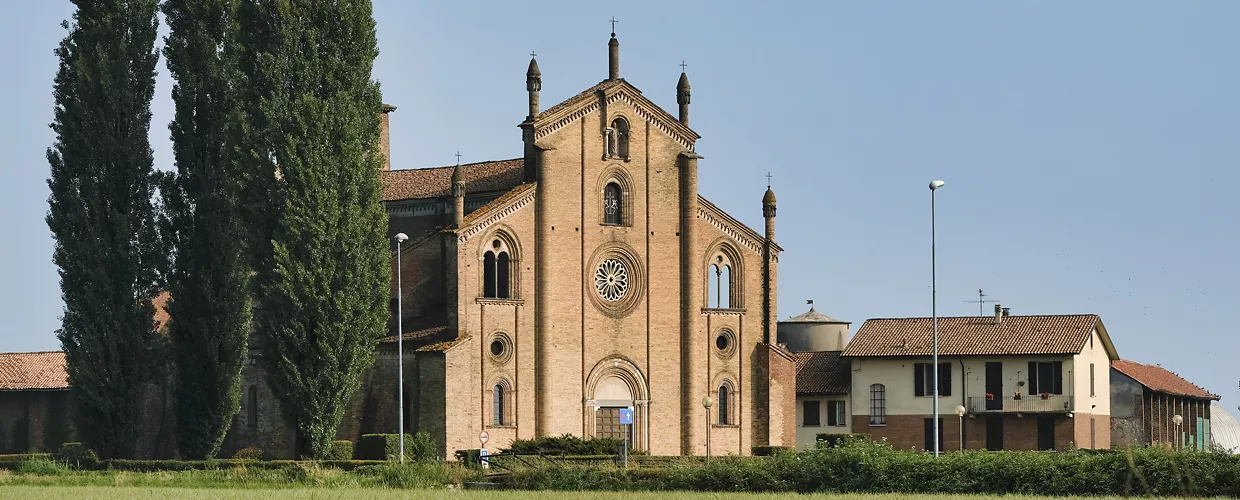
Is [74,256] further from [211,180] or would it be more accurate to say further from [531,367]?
[531,367]

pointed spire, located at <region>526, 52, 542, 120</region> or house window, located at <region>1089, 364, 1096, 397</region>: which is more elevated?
pointed spire, located at <region>526, 52, 542, 120</region>

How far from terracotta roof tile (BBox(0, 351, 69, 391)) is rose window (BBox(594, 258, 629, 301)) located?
897 inches

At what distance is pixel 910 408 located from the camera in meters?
74.6

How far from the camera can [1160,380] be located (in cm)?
8275

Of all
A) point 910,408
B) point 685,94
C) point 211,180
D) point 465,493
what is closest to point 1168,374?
point 910,408

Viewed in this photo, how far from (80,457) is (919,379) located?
35933 mm

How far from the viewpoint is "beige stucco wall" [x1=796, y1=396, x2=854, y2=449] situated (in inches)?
3000

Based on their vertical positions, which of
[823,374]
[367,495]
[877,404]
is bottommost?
[367,495]

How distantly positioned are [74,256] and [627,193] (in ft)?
67.7

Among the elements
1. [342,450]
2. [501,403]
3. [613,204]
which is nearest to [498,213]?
[613,204]

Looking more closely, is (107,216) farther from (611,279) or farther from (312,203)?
(611,279)

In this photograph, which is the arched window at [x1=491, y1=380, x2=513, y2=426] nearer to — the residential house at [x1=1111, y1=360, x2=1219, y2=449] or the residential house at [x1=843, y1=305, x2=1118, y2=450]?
the residential house at [x1=843, y1=305, x2=1118, y2=450]

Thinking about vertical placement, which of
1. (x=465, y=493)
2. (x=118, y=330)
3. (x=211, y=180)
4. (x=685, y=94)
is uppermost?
(x=685, y=94)

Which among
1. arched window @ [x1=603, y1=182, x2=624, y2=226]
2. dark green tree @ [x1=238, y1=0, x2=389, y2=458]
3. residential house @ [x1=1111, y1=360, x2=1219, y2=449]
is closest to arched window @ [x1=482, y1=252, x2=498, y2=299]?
arched window @ [x1=603, y1=182, x2=624, y2=226]
